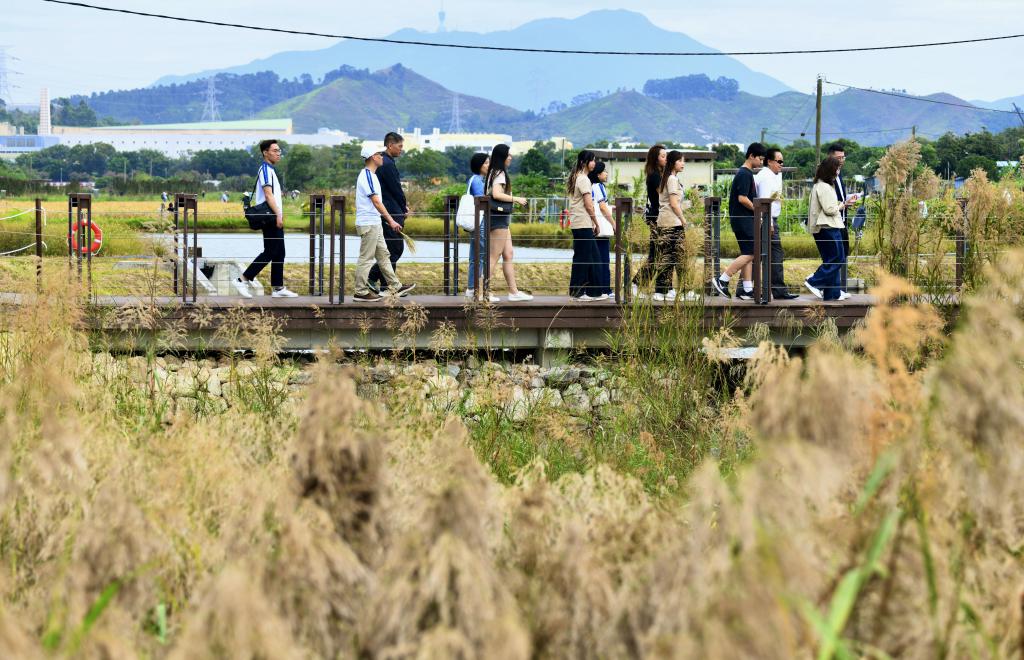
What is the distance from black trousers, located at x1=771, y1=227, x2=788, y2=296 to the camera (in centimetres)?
1358

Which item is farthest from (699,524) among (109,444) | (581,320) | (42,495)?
(581,320)

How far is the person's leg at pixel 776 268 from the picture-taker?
535 inches

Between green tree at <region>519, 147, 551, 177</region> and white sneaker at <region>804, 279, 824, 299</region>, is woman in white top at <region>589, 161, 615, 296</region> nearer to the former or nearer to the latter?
white sneaker at <region>804, 279, 824, 299</region>

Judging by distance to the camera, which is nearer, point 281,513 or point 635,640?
point 635,640

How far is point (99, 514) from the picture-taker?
348cm

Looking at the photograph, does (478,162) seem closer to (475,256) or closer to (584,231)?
(475,256)

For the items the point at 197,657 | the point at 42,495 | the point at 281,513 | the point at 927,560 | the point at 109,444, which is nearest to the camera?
the point at 197,657

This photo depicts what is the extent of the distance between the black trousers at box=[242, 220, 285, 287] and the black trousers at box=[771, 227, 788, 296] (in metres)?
4.82

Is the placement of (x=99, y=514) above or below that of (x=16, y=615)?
above

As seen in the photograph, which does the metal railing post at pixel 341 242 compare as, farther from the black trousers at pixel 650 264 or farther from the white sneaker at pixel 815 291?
the white sneaker at pixel 815 291

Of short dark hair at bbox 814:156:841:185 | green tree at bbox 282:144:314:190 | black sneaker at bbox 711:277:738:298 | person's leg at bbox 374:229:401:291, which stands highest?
green tree at bbox 282:144:314:190

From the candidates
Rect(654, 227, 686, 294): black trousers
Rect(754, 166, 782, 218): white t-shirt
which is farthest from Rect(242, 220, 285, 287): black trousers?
Rect(754, 166, 782, 218): white t-shirt

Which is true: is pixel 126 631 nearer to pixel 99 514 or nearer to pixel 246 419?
pixel 99 514

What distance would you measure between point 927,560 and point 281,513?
1.52m
